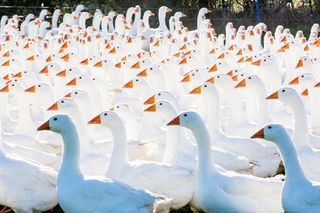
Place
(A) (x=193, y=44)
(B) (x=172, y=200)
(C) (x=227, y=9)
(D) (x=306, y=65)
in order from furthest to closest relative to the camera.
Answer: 1. (C) (x=227, y=9)
2. (A) (x=193, y=44)
3. (D) (x=306, y=65)
4. (B) (x=172, y=200)

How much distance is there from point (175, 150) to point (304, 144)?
137 centimetres

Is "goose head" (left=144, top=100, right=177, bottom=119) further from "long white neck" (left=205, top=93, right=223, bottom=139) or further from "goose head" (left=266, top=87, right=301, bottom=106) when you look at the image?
"goose head" (left=266, top=87, right=301, bottom=106)

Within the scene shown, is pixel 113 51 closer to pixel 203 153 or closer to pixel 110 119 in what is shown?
pixel 110 119

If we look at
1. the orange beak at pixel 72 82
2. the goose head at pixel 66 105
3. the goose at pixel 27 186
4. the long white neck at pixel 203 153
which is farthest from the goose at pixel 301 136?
the orange beak at pixel 72 82

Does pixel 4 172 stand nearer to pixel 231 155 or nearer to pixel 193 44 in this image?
pixel 231 155

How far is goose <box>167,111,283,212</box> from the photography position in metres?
6.82

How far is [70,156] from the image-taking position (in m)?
6.86

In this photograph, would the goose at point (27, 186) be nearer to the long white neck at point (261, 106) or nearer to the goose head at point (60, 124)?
the goose head at point (60, 124)

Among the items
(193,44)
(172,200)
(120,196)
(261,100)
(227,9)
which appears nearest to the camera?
(120,196)

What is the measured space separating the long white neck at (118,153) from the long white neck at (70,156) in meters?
0.57

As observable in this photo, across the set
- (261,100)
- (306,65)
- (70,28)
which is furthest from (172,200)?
(70,28)

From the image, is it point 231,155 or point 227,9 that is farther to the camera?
point 227,9

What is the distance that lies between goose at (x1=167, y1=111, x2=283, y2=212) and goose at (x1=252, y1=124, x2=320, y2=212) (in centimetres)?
44

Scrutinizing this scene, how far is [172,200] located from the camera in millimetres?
7277
